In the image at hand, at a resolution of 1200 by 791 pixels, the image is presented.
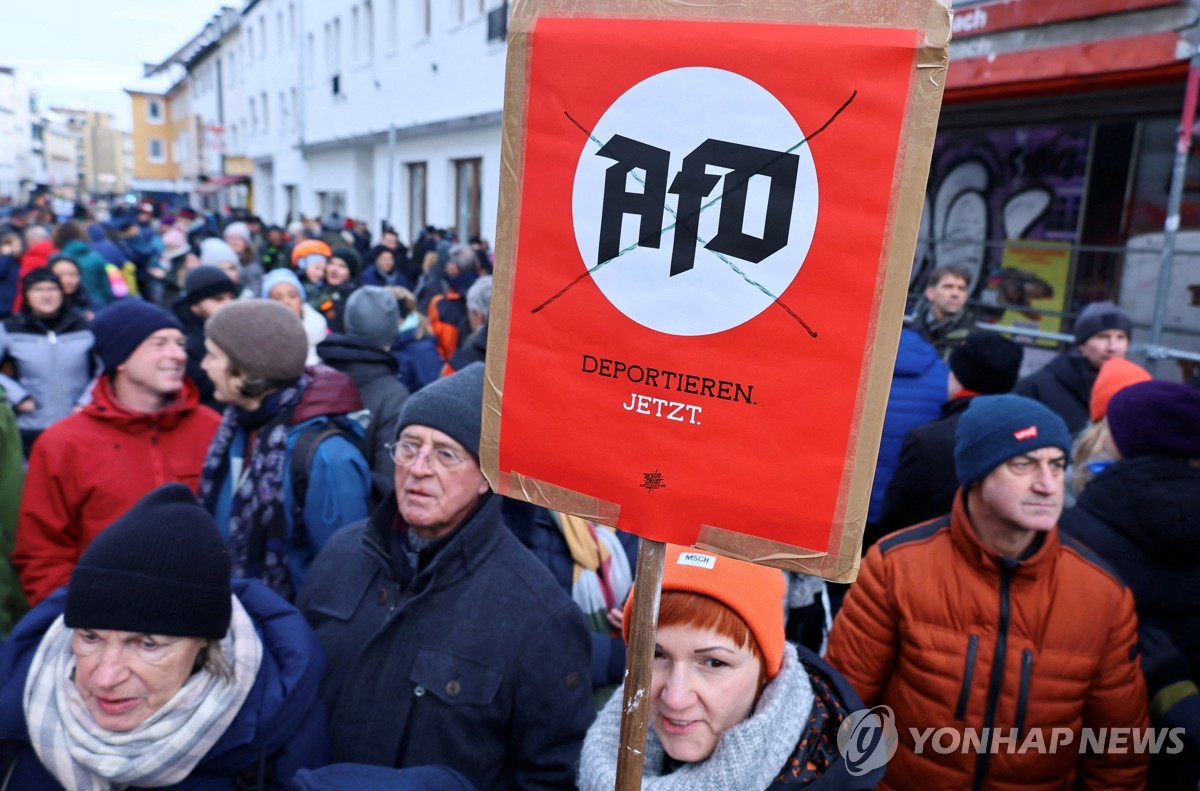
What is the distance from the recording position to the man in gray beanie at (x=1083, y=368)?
4680 mm

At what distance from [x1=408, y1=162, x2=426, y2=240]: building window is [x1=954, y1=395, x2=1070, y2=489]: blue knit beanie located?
62.3 feet

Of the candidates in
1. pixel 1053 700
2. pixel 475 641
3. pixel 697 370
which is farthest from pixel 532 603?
pixel 1053 700

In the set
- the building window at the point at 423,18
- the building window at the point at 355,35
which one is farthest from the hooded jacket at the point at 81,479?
the building window at the point at 355,35

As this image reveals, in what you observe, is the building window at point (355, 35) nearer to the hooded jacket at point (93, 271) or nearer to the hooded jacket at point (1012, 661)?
the hooded jacket at point (93, 271)

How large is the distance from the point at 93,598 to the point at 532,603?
3.22ft

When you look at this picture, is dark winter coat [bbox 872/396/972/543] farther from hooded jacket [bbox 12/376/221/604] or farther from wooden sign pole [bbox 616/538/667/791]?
hooded jacket [bbox 12/376/221/604]

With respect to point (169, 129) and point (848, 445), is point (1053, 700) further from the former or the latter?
point (169, 129)

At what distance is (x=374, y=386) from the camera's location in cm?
386

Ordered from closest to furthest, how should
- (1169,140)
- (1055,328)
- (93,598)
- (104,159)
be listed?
1. (93,598)
2. (1169,140)
3. (1055,328)
4. (104,159)

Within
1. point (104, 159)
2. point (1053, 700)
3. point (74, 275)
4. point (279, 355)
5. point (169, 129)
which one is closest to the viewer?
point (1053, 700)

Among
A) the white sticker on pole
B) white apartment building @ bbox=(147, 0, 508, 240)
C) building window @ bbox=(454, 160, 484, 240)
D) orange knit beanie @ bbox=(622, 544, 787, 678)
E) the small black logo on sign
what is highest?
white apartment building @ bbox=(147, 0, 508, 240)

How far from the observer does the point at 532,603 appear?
2.12 metres

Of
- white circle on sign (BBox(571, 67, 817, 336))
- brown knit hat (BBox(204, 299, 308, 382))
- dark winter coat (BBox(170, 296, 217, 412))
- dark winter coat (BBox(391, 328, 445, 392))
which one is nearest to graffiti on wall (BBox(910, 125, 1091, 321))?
dark winter coat (BBox(391, 328, 445, 392))

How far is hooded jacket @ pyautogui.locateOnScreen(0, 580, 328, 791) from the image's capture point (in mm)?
1807
